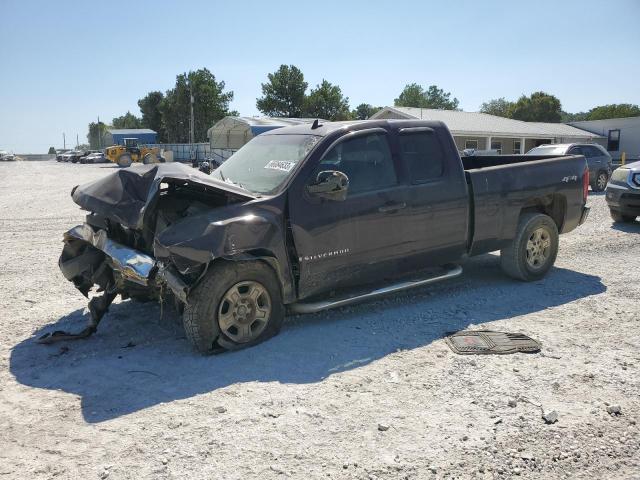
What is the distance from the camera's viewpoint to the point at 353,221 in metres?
5.16

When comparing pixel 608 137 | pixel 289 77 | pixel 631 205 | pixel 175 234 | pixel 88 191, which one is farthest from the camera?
pixel 289 77

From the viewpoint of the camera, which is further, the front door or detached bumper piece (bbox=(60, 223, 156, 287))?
the front door

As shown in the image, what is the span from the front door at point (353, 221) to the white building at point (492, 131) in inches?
1278

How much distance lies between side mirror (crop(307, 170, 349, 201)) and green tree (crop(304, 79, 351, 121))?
206 ft

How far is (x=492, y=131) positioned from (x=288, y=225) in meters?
38.2

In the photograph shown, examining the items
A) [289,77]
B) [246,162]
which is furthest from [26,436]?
[289,77]

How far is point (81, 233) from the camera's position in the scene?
5.37m

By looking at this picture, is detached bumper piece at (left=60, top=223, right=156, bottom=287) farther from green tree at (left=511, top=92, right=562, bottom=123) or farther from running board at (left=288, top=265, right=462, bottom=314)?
green tree at (left=511, top=92, right=562, bottom=123)

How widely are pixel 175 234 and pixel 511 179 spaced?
4075 mm

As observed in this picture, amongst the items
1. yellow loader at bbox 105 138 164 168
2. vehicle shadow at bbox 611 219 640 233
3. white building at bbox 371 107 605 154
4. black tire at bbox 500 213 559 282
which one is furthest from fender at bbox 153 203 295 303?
yellow loader at bbox 105 138 164 168

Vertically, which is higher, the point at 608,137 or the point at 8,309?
the point at 608,137

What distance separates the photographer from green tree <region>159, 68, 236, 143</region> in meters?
67.2

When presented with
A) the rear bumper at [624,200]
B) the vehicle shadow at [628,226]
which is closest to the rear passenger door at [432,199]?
the vehicle shadow at [628,226]

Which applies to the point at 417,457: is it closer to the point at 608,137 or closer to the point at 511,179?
the point at 511,179
